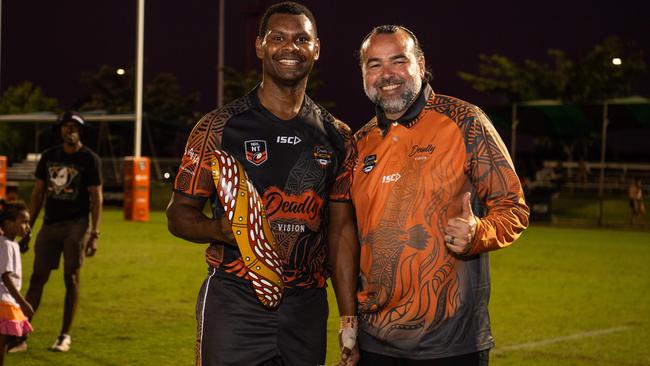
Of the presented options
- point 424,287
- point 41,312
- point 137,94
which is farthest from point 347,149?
point 137,94

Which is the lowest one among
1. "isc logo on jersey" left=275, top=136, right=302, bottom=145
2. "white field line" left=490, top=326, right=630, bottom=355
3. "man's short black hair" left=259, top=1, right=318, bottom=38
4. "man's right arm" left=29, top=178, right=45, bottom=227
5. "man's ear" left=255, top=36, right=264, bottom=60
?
"white field line" left=490, top=326, right=630, bottom=355

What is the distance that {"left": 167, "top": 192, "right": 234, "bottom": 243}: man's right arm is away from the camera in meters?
4.28

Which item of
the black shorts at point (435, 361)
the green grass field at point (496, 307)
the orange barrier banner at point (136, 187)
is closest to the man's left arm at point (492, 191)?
the black shorts at point (435, 361)

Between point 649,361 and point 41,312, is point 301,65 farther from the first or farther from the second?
point 41,312

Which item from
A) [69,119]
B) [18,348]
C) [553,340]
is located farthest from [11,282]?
[553,340]

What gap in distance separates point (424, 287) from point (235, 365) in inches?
35.4

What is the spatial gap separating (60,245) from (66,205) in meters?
0.40

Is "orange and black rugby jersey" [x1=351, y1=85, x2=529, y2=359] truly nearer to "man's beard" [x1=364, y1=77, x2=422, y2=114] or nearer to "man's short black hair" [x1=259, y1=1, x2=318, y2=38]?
"man's beard" [x1=364, y1=77, x2=422, y2=114]

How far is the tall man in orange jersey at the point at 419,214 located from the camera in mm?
4316

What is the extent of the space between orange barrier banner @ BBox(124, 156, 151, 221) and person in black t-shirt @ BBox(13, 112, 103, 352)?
54.1 feet

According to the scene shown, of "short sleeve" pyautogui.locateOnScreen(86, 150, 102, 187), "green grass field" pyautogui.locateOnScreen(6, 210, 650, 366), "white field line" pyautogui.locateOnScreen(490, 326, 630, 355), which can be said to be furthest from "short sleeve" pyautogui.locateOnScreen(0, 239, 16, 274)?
"white field line" pyautogui.locateOnScreen(490, 326, 630, 355)

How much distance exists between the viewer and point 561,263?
59.7 feet

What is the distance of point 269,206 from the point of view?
4438 millimetres

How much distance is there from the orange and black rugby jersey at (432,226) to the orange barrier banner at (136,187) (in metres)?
22.3
